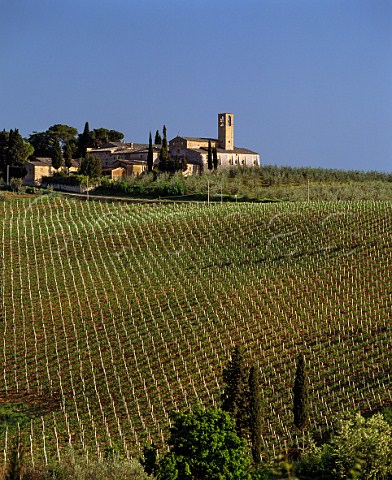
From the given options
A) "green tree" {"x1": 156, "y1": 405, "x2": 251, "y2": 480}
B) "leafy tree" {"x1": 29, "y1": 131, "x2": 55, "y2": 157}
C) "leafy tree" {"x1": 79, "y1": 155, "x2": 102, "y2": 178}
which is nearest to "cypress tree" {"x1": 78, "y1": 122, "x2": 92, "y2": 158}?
"leafy tree" {"x1": 29, "y1": 131, "x2": 55, "y2": 157}

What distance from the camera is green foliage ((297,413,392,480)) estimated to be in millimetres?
22766

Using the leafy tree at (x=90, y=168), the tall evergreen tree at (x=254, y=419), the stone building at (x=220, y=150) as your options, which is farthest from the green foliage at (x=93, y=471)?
the stone building at (x=220, y=150)

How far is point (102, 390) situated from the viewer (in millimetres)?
34375

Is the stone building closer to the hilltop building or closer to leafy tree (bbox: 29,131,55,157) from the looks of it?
the hilltop building

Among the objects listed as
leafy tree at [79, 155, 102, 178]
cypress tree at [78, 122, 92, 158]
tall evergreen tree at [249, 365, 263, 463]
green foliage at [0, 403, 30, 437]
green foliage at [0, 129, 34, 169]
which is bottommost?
green foliage at [0, 403, 30, 437]

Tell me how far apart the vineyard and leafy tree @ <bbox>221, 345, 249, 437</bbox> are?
6.36ft

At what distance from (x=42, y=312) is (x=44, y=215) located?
2818cm

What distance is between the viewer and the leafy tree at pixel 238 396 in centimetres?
2808

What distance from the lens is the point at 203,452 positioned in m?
22.6

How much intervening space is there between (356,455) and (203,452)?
474 centimetres

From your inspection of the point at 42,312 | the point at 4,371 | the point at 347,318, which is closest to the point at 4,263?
the point at 42,312

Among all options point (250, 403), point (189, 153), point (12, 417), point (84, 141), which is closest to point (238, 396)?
point (250, 403)

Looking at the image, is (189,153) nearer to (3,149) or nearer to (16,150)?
(16,150)

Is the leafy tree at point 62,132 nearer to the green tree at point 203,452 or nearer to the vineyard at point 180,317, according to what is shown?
the vineyard at point 180,317
